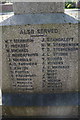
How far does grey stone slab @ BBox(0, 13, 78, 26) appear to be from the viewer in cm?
271

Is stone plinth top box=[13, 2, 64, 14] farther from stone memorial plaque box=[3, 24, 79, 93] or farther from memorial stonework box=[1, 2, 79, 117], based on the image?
stone memorial plaque box=[3, 24, 79, 93]

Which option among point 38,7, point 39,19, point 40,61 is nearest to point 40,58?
point 40,61

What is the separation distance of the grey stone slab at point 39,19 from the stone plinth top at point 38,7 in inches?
2.9

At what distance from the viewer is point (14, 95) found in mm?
3219

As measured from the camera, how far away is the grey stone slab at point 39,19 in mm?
2715

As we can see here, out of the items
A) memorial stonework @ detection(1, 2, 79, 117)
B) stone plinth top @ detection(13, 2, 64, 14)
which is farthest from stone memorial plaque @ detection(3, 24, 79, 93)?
stone plinth top @ detection(13, 2, 64, 14)

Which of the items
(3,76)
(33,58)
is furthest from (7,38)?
(3,76)

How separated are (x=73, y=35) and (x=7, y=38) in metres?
1.21

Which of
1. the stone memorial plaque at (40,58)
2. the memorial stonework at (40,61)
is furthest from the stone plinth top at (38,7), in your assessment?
the stone memorial plaque at (40,58)

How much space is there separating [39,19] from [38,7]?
0.73 ft

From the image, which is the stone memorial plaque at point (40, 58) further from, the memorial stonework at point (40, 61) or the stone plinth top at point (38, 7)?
the stone plinth top at point (38, 7)

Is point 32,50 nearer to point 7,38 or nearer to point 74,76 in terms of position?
point 7,38

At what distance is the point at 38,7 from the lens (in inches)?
109

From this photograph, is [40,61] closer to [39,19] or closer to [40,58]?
[40,58]
